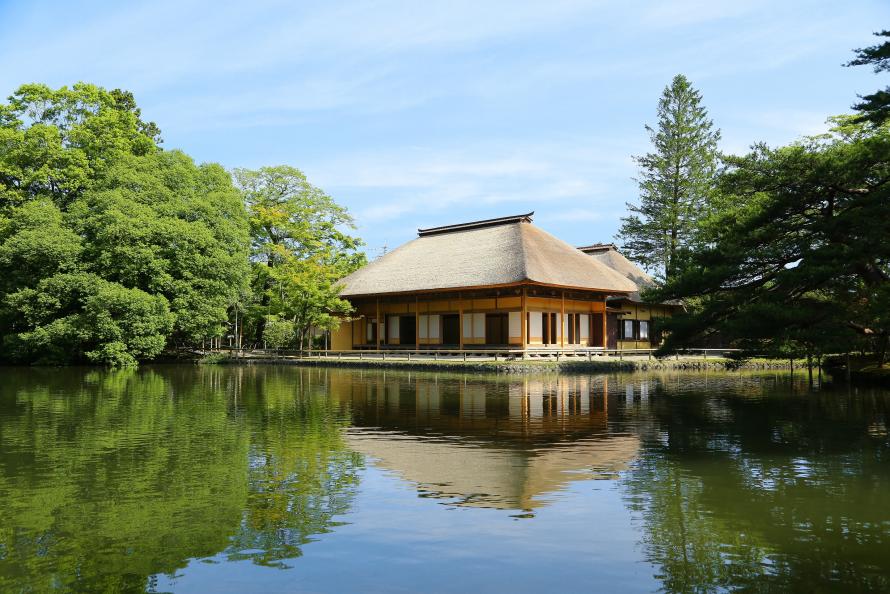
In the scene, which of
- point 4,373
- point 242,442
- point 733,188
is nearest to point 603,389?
point 733,188

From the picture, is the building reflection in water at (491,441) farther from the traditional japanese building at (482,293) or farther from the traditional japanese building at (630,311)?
the traditional japanese building at (630,311)

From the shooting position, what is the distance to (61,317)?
3141cm

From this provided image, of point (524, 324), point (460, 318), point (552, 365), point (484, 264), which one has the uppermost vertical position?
point (484, 264)

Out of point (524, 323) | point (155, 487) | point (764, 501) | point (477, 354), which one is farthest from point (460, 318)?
point (764, 501)

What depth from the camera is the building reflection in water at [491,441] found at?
8.03 metres

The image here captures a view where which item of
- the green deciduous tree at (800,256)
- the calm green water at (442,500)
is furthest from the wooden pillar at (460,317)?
the calm green water at (442,500)

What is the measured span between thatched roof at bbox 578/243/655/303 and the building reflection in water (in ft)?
76.7

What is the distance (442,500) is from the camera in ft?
24.2

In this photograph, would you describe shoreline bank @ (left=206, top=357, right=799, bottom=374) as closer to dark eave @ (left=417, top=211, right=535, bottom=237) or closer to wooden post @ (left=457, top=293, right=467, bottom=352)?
wooden post @ (left=457, top=293, right=467, bottom=352)

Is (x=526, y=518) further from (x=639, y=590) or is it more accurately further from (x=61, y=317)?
(x=61, y=317)

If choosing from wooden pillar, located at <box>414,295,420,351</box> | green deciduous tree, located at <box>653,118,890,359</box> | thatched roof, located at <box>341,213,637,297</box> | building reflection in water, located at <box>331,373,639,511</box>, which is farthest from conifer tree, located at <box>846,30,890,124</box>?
wooden pillar, located at <box>414,295,420,351</box>

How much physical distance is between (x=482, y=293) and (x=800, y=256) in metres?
16.9

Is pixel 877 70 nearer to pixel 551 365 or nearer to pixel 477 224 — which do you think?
pixel 551 365

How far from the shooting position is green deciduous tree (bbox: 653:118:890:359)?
16.0 meters
